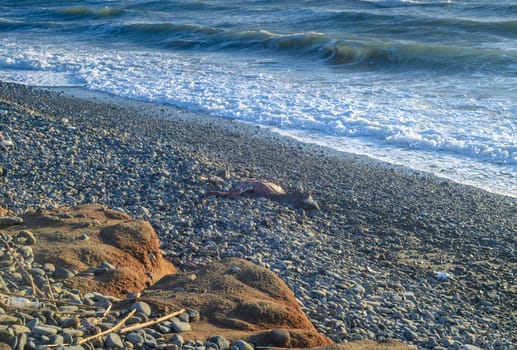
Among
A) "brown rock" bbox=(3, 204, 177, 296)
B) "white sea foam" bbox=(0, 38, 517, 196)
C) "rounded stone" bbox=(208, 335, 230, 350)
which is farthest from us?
"white sea foam" bbox=(0, 38, 517, 196)

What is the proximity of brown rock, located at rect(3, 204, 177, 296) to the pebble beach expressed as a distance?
0.49 m

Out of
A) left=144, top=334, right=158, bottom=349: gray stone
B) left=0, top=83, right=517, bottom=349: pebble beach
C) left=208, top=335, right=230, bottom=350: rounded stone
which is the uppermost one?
left=144, top=334, right=158, bottom=349: gray stone

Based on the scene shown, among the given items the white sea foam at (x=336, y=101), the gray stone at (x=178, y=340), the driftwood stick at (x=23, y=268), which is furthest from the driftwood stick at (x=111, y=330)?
the white sea foam at (x=336, y=101)

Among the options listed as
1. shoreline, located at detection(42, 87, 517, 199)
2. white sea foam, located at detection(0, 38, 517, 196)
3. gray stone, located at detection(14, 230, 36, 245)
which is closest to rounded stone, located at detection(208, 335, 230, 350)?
gray stone, located at detection(14, 230, 36, 245)

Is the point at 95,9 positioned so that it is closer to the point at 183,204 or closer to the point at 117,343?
the point at 183,204

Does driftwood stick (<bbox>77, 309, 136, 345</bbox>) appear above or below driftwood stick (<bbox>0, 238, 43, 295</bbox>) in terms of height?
below

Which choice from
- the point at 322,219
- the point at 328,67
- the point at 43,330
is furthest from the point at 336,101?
the point at 43,330

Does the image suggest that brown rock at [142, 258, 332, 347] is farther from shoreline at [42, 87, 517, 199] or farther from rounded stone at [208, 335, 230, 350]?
shoreline at [42, 87, 517, 199]

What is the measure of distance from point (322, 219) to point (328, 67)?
1015 cm

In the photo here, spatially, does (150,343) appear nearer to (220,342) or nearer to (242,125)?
(220,342)

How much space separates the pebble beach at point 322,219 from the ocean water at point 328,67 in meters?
1.21

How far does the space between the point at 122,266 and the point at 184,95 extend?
8.20 metres

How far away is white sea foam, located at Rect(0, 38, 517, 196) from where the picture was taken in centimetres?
836

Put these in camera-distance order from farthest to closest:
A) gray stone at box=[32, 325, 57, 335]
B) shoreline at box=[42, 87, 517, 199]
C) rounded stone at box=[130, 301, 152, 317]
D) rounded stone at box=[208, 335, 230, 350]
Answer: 1. shoreline at box=[42, 87, 517, 199]
2. rounded stone at box=[130, 301, 152, 317]
3. rounded stone at box=[208, 335, 230, 350]
4. gray stone at box=[32, 325, 57, 335]
